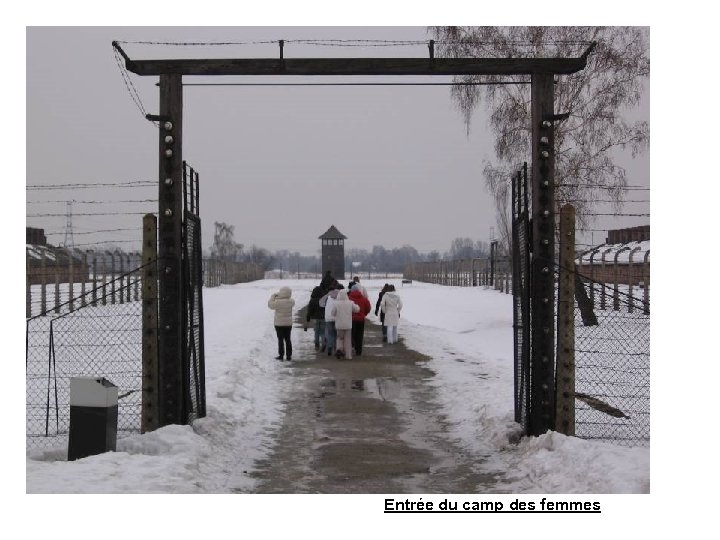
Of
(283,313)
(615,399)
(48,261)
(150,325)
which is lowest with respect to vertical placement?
(615,399)

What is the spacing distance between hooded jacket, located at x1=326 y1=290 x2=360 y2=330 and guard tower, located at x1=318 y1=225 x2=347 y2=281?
5171 centimetres

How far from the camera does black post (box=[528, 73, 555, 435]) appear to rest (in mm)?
9273

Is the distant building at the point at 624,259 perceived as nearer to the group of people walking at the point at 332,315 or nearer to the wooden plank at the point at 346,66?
the group of people walking at the point at 332,315

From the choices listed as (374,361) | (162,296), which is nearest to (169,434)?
(162,296)

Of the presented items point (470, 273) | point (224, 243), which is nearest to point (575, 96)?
point (470, 273)

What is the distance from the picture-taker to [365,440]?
9867 mm

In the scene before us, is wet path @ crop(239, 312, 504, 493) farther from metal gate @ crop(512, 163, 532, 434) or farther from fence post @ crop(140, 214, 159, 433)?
fence post @ crop(140, 214, 159, 433)

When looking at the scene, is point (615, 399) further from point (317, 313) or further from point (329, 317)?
point (317, 313)

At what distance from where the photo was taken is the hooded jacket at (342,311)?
1708 cm

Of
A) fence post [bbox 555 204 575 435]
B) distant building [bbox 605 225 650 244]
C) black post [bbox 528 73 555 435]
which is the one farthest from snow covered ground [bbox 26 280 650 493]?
distant building [bbox 605 225 650 244]

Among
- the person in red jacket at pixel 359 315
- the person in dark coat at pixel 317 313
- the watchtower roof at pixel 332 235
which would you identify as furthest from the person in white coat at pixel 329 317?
the watchtower roof at pixel 332 235

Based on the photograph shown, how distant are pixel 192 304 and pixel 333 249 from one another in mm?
60207

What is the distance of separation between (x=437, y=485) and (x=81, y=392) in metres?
3.50

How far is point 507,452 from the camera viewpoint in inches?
364
